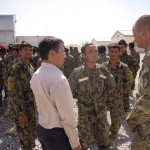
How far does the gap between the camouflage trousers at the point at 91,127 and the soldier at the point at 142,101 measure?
175 centimetres

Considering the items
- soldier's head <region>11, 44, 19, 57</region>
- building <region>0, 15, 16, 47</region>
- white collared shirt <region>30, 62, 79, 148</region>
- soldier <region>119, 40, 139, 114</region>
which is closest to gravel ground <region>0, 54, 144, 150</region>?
soldier <region>119, 40, 139, 114</region>

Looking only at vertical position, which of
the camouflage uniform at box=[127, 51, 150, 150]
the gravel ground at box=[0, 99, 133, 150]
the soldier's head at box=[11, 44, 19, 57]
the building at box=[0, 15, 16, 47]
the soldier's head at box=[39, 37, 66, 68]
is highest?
the building at box=[0, 15, 16, 47]

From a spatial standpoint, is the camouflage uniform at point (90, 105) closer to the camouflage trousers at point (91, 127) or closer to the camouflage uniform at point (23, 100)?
the camouflage trousers at point (91, 127)

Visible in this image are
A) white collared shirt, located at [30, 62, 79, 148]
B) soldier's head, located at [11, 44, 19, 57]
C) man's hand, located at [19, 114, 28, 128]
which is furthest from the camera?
soldier's head, located at [11, 44, 19, 57]

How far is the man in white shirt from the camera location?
2.80m

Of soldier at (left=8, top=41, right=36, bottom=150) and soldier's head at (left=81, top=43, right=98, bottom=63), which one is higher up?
soldier's head at (left=81, top=43, right=98, bottom=63)

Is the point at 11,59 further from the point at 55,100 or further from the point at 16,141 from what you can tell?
the point at 55,100

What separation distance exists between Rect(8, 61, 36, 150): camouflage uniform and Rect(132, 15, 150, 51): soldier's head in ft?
7.21

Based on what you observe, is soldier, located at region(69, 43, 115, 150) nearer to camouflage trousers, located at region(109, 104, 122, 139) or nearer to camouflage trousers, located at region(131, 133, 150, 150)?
camouflage trousers, located at region(109, 104, 122, 139)

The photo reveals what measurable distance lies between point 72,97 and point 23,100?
5.67 ft

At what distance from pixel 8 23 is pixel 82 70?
24.9 metres

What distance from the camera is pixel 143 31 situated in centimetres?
282

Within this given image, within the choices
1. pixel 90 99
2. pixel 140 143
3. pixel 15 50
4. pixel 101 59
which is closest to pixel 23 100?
pixel 90 99

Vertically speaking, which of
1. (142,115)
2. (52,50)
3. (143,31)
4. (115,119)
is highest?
(143,31)
